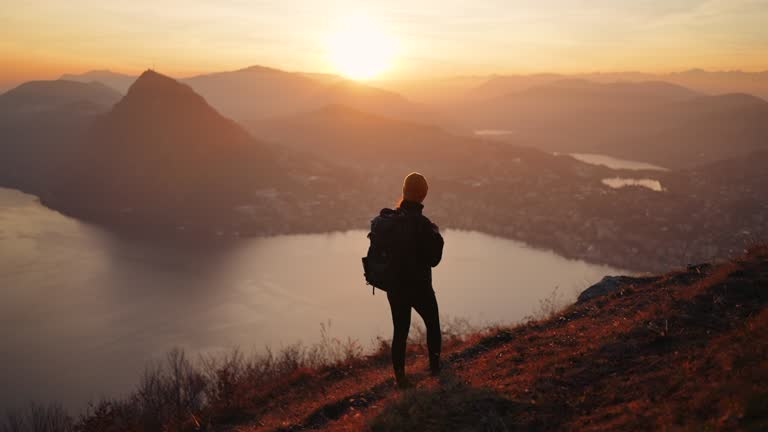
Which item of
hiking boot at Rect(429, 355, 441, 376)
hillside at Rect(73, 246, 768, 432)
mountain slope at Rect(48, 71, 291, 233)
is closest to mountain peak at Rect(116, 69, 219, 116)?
mountain slope at Rect(48, 71, 291, 233)

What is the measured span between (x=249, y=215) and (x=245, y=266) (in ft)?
107

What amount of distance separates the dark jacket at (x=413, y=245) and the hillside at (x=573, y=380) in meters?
1.36

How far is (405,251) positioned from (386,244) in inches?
9.7

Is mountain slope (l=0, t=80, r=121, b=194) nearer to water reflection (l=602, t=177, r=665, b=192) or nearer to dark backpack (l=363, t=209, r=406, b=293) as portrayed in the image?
dark backpack (l=363, t=209, r=406, b=293)

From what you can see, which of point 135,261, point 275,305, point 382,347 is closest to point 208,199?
point 135,261

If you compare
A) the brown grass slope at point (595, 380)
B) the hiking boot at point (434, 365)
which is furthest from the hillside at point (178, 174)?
the hiking boot at point (434, 365)

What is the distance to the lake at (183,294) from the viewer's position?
55562 mm

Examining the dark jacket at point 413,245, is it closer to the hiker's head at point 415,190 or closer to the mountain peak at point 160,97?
the hiker's head at point 415,190

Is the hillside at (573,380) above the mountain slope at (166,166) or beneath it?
beneath

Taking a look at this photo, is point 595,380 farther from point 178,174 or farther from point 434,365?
point 178,174

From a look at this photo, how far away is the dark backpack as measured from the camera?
5.82 meters

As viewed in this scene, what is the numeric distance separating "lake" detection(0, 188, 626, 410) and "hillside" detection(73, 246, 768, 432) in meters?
41.7

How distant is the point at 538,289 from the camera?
268ft

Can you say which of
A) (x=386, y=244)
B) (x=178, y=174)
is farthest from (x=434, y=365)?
(x=178, y=174)
